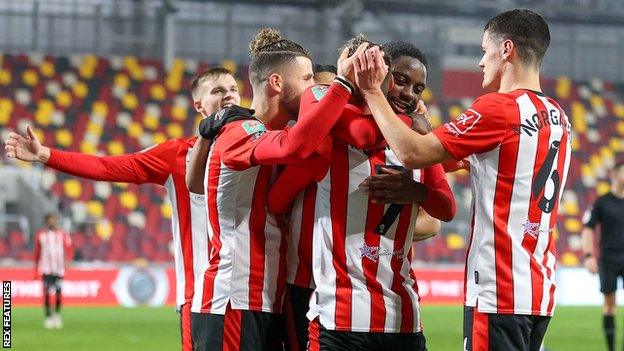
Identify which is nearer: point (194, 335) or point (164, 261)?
point (194, 335)

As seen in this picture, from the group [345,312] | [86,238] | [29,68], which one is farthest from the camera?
[29,68]

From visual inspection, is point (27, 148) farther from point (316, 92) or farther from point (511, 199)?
point (511, 199)

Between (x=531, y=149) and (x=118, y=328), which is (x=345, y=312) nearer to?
(x=531, y=149)

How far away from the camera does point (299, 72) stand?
474 cm

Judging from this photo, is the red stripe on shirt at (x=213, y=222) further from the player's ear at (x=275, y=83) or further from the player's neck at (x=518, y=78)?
the player's neck at (x=518, y=78)

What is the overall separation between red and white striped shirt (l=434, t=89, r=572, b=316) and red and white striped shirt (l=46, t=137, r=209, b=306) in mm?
1863

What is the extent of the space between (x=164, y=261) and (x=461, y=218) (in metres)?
7.75

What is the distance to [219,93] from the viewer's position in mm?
5941

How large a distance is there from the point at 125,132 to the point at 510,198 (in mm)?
23091

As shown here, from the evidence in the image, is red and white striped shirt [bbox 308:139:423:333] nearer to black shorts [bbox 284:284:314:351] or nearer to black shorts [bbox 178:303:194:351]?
black shorts [bbox 284:284:314:351]

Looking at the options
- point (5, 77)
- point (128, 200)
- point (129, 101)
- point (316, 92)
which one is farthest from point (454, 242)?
point (316, 92)

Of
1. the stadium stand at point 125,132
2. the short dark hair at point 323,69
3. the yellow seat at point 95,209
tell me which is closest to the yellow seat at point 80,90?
the stadium stand at point 125,132

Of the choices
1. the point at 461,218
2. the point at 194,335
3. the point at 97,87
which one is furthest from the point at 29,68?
the point at 194,335

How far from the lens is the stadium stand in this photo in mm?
24156
